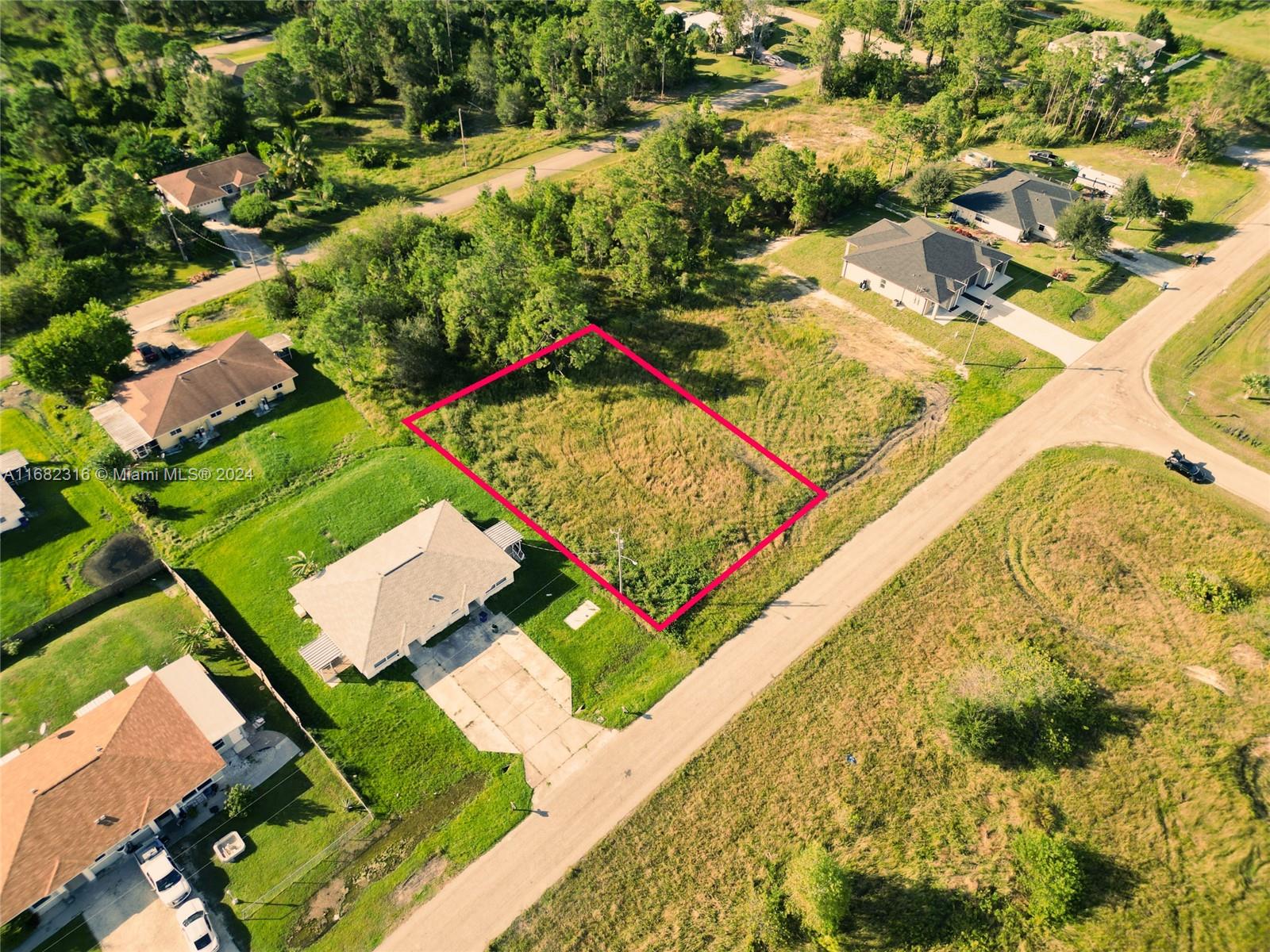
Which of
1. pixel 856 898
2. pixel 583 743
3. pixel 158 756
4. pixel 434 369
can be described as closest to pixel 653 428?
pixel 434 369

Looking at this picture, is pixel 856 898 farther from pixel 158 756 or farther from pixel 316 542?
pixel 316 542

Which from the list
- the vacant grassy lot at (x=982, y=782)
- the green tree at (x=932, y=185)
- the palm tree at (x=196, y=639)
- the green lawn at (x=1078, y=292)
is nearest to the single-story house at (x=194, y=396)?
the palm tree at (x=196, y=639)

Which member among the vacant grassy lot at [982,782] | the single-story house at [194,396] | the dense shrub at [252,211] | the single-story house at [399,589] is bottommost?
the vacant grassy lot at [982,782]

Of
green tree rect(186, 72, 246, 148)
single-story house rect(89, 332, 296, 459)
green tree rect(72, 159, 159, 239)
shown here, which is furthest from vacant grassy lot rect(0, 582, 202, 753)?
green tree rect(186, 72, 246, 148)

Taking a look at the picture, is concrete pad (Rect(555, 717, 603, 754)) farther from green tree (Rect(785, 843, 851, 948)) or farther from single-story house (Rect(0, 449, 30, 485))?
single-story house (Rect(0, 449, 30, 485))

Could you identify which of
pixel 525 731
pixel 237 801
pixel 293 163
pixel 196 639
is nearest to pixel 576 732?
pixel 525 731

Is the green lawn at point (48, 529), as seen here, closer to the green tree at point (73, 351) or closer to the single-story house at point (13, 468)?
the single-story house at point (13, 468)
